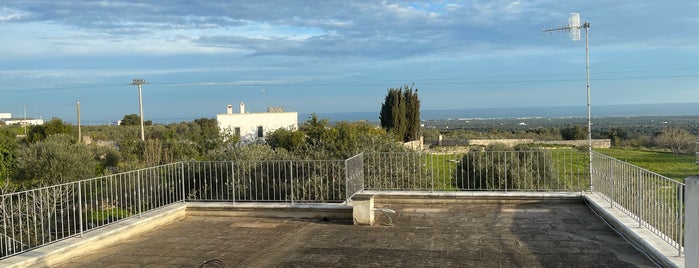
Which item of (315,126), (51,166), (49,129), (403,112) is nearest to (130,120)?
(49,129)

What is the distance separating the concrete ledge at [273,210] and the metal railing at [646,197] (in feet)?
13.5

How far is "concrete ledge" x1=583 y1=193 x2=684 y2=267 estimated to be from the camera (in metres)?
5.63

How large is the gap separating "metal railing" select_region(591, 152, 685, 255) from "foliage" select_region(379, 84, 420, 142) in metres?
29.9

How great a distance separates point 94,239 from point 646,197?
721 centimetres

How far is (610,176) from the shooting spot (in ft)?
27.9

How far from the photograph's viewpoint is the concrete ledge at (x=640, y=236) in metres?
5.63

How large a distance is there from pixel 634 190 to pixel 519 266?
2.67 meters

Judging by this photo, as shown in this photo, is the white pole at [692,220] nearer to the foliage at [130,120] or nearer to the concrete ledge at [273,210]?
the concrete ledge at [273,210]

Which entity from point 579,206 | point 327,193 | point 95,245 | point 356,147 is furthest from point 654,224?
point 356,147

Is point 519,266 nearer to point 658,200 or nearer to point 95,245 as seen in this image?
point 658,200

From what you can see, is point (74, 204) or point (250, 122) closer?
point (74, 204)

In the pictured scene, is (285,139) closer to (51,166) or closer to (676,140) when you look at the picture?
(51,166)

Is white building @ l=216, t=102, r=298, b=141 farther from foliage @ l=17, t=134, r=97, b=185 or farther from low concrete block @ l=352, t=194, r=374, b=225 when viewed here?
low concrete block @ l=352, t=194, r=374, b=225

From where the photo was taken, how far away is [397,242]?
7.14 meters
